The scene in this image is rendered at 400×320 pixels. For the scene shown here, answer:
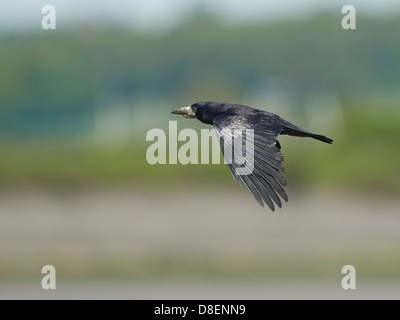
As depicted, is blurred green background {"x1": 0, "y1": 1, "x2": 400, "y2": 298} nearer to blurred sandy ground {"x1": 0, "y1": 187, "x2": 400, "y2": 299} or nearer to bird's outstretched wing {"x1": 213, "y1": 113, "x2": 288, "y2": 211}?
blurred sandy ground {"x1": 0, "y1": 187, "x2": 400, "y2": 299}

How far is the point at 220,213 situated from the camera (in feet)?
71.6

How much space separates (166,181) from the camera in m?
22.4

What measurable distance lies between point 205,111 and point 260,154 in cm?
144

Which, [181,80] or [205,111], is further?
[181,80]

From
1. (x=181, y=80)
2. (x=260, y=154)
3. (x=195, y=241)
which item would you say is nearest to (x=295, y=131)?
(x=260, y=154)

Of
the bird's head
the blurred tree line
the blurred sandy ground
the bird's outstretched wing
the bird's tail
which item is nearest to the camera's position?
the bird's outstretched wing

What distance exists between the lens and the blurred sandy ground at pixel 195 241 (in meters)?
19.7

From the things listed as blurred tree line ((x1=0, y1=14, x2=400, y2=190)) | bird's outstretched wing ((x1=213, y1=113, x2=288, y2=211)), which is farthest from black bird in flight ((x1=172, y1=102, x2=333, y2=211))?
blurred tree line ((x1=0, y1=14, x2=400, y2=190))

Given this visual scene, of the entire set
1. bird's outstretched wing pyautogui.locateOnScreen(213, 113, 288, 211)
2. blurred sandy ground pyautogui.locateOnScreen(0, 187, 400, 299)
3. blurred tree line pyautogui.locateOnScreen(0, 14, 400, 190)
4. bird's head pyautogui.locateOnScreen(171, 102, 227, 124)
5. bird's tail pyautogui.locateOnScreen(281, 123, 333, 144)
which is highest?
blurred tree line pyautogui.locateOnScreen(0, 14, 400, 190)

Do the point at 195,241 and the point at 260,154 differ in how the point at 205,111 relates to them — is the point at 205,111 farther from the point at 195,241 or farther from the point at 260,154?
the point at 195,241

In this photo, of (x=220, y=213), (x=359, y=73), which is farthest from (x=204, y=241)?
(x=359, y=73)

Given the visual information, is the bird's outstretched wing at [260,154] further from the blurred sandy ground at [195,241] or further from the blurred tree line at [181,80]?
the blurred tree line at [181,80]

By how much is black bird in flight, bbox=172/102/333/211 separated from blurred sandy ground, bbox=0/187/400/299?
9551 mm

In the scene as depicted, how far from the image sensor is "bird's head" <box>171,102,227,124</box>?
10008 mm
